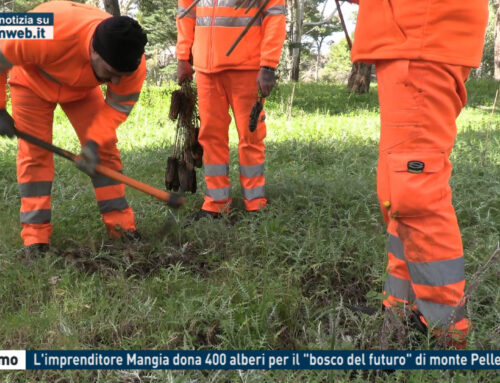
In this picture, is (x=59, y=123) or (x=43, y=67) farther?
(x=59, y=123)

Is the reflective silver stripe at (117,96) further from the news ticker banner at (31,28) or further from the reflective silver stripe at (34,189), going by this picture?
the reflective silver stripe at (34,189)

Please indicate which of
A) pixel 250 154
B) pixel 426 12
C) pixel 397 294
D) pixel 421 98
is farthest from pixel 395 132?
pixel 250 154

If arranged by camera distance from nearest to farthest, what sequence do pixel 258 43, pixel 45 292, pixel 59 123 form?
pixel 45 292 → pixel 258 43 → pixel 59 123

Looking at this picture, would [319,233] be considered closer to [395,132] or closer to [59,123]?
[395,132]

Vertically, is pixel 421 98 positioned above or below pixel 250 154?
above

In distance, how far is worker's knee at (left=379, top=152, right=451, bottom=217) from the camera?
173 centimetres

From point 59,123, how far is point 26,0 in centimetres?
1408

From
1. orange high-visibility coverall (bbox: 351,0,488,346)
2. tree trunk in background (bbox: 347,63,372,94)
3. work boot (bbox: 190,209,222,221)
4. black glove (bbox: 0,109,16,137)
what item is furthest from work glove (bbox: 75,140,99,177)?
tree trunk in background (bbox: 347,63,372,94)

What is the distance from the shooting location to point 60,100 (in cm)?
283

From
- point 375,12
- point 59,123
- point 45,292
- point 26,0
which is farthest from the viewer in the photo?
point 26,0

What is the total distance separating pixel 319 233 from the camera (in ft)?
9.57

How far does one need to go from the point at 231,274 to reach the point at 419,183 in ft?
4.03

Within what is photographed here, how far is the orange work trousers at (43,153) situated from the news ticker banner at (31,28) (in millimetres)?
222

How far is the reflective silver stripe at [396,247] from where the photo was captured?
2023 millimetres
